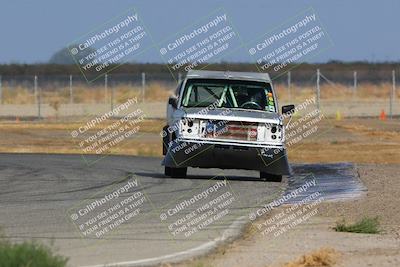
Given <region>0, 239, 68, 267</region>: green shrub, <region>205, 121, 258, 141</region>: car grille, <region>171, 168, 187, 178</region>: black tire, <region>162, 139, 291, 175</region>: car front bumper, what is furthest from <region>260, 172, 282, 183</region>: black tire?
<region>0, 239, 68, 267</region>: green shrub

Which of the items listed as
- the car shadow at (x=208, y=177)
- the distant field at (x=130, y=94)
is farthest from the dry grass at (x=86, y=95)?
the car shadow at (x=208, y=177)

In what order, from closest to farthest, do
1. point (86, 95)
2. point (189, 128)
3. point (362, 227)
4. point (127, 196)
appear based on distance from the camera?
1. point (362, 227)
2. point (127, 196)
3. point (189, 128)
4. point (86, 95)

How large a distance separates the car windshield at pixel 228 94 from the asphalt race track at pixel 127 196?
1.44 metres

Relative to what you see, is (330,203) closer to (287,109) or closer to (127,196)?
(127,196)

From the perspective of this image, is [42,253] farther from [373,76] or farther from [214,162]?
[373,76]

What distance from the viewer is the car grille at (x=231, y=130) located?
22.7m

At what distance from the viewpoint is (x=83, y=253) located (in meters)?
12.9

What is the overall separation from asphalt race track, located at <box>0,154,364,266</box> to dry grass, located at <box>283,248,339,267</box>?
1213 mm

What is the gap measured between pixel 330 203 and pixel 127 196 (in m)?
3.16

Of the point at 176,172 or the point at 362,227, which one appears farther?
the point at 176,172

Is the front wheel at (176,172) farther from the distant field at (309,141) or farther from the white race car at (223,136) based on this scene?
the distant field at (309,141)

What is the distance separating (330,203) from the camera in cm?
1916

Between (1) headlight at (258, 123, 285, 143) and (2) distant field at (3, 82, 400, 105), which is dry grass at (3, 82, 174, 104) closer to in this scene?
(2) distant field at (3, 82, 400, 105)

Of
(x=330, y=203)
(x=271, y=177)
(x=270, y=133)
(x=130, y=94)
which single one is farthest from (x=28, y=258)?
(x=130, y=94)
